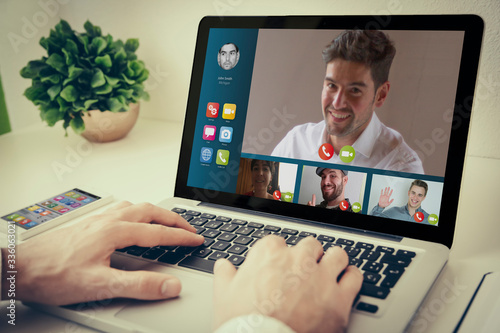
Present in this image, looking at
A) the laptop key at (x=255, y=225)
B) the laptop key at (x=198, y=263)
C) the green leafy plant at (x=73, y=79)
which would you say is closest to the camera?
the laptop key at (x=198, y=263)

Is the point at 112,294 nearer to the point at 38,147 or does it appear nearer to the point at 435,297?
the point at 435,297

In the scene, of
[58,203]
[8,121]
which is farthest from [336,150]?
[8,121]

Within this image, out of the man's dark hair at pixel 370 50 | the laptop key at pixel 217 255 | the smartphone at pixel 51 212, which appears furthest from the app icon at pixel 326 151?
the smartphone at pixel 51 212

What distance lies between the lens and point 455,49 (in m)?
0.59

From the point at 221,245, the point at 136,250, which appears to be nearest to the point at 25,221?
the point at 136,250

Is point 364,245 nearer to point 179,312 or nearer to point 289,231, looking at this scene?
point 289,231

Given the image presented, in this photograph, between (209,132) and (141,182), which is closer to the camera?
(209,132)

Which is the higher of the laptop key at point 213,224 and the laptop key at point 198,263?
the laptop key at point 213,224

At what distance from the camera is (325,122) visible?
654mm

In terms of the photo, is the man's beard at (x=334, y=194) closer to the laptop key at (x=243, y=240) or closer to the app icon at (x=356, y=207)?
the app icon at (x=356, y=207)

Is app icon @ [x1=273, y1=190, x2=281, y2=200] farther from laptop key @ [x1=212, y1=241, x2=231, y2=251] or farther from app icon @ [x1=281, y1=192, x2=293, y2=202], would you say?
laptop key @ [x1=212, y1=241, x2=231, y2=251]

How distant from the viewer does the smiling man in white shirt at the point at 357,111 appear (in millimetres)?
616

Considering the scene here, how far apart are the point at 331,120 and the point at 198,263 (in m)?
0.29

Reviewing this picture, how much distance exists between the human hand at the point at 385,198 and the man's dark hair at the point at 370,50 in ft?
0.50
